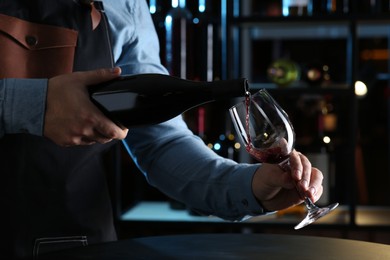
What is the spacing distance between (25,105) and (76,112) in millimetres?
103

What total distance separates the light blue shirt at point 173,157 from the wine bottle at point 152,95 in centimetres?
26

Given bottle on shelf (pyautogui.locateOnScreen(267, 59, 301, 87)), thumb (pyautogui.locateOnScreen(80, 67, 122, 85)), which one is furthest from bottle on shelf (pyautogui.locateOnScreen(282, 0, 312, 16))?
thumb (pyautogui.locateOnScreen(80, 67, 122, 85))

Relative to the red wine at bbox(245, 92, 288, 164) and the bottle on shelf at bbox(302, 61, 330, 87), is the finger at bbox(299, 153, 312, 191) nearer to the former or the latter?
the red wine at bbox(245, 92, 288, 164)

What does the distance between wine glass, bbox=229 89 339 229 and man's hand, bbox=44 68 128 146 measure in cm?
25

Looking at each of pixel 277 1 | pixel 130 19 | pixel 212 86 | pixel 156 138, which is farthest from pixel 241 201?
pixel 277 1

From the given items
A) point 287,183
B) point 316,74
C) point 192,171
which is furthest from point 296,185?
point 316,74

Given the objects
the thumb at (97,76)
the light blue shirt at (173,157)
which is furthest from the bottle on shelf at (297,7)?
the thumb at (97,76)

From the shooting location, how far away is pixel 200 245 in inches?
46.4

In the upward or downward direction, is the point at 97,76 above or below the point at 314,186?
above

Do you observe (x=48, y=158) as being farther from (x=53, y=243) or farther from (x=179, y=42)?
(x=179, y=42)

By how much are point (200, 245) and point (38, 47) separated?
47cm

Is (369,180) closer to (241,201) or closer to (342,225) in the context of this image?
(342,225)

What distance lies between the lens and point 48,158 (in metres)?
1.37

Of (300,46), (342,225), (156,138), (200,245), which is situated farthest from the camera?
(300,46)
